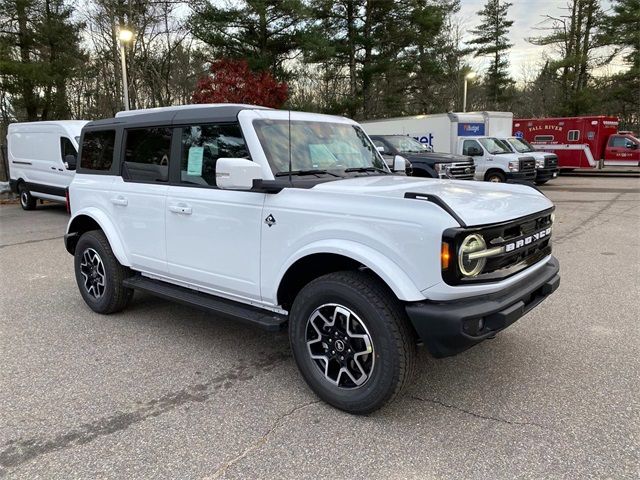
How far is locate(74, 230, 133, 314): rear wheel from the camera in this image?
4.72 meters

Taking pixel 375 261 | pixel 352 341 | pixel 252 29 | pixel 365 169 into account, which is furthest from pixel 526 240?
pixel 252 29

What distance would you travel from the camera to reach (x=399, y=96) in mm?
28609

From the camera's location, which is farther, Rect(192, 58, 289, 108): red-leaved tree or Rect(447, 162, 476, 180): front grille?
Rect(192, 58, 289, 108): red-leaved tree

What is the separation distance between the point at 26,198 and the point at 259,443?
13842 mm

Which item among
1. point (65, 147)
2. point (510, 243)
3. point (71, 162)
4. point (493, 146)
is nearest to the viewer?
point (510, 243)

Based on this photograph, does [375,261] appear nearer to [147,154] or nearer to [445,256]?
[445,256]

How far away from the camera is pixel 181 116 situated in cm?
410

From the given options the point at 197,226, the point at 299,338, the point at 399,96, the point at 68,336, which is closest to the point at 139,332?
the point at 68,336

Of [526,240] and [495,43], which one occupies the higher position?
[495,43]

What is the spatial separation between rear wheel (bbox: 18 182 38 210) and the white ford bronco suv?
10.7 m

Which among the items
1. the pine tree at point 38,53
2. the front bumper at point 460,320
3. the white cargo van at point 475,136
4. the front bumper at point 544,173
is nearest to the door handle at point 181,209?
the front bumper at point 460,320

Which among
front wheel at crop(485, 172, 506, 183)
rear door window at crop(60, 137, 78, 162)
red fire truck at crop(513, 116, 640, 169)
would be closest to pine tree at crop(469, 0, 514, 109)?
red fire truck at crop(513, 116, 640, 169)

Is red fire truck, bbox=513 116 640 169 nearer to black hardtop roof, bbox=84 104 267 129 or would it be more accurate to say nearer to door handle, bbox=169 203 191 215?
black hardtop roof, bbox=84 104 267 129

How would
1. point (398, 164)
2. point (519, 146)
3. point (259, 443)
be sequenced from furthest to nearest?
1. point (519, 146)
2. point (398, 164)
3. point (259, 443)
